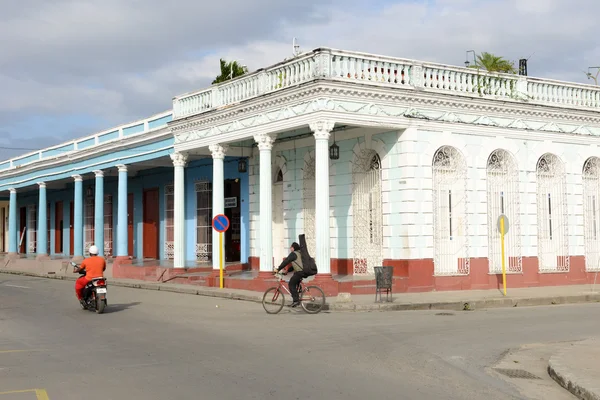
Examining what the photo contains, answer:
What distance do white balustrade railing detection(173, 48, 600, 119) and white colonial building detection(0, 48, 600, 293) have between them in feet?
0.14

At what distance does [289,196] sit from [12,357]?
14494 mm

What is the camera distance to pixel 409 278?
62.8 ft

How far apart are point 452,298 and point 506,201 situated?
198 inches

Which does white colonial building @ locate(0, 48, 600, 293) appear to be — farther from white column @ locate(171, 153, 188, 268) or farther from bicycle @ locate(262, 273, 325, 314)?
bicycle @ locate(262, 273, 325, 314)

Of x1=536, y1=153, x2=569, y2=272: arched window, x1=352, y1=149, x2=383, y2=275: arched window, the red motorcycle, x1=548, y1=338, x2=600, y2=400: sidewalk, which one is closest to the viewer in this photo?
x1=548, y1=338, x2=600, y2=400: sidewalk

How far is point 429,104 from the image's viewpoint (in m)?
19.8

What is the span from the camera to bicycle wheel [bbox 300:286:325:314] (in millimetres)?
15430

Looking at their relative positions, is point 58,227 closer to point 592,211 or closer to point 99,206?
point 99,206

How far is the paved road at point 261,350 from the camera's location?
7672 mm

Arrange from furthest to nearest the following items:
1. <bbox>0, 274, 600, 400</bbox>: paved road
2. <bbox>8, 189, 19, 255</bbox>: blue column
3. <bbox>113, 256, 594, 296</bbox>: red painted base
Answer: <bbox>8, 189, 19, 255</bbox>: blue column, <bbox>113, 256, 594, 296</bbox>: red painted base, <bbox>0, 274, 600, 400</bbox>: paved road

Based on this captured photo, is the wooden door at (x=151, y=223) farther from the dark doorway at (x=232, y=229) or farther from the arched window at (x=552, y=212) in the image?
the arched window at (x=552, y=212)

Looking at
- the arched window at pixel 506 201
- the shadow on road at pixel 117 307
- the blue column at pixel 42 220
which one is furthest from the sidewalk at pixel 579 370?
the blue column at pixel 42 220

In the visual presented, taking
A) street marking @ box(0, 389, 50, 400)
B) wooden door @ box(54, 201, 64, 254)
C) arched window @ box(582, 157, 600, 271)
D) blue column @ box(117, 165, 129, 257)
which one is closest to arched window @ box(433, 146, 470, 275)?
arched window @ box(582, 157, 600, 271)

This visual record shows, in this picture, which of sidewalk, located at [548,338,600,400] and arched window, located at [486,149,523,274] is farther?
arched window, located at [486,149,523,274]
